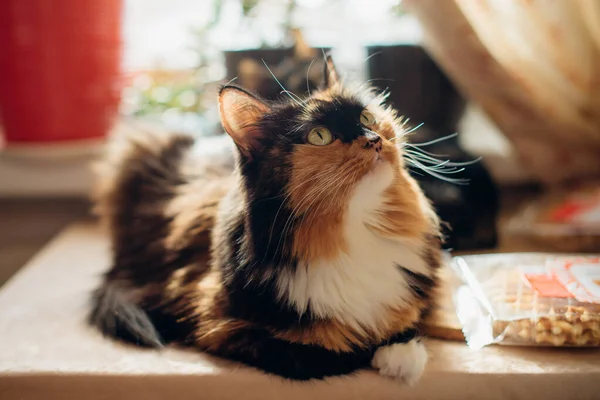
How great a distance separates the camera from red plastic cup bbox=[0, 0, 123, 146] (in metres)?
1.29

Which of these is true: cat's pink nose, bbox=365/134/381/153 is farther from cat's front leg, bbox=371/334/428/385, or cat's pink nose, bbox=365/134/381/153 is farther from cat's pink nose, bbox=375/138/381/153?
cat's front leg, bbox=371/334/428/385

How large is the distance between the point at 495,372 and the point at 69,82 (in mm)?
1163

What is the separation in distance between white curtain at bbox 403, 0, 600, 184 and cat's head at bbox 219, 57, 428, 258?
0.43 metres

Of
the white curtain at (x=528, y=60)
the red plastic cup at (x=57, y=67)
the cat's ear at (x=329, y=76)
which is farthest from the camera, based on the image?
the red plastic cup at (x=57, y=67)

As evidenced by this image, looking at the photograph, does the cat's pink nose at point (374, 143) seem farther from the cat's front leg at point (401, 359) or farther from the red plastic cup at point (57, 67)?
the red plastic cup at point (57, 67)

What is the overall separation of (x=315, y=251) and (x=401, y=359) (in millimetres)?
213

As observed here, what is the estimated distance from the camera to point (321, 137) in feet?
2.62

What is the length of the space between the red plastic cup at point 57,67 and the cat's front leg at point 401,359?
1.01 metres

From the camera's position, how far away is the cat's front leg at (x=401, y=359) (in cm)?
82

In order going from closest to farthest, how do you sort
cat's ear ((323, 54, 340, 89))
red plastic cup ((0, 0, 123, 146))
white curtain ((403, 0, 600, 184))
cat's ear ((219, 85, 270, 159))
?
cat's ear ((219, 85, 270, 159))
cat's ear ((323, 54, 340, 89))
white curtain ((403, 0, 600, 184))
red plastic cup ((0, 0, 123, 146))

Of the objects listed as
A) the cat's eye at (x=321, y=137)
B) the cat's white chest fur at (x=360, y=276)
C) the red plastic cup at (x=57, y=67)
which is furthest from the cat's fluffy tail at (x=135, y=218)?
the cat's eye at (x=321, y=137)

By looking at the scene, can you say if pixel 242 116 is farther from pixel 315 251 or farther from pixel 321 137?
pixel 315 251

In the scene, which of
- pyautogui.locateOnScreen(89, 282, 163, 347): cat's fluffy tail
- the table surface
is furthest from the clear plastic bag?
pyautogui.locateOnScreen(89, 282, 163, 347): cat's fluffy tail

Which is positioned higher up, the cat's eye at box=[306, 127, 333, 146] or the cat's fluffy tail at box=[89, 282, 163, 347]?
the cat's eye at box=[306, 127, 333, 146]
